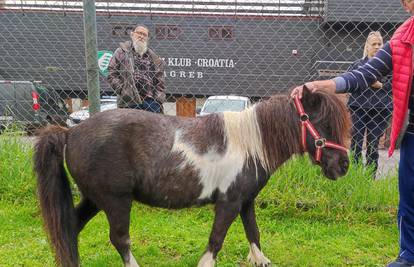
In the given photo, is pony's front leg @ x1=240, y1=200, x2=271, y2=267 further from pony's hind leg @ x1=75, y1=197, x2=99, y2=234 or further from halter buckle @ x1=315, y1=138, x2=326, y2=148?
pony's hind leg @ x1=75, y1=197, x2=99, y2=234

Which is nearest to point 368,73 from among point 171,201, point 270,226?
point 171,201

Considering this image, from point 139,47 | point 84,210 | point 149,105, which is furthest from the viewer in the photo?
point 139,47

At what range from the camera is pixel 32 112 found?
17.5 feet

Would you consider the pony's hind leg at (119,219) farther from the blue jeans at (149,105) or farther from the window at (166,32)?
the window at (166,32)

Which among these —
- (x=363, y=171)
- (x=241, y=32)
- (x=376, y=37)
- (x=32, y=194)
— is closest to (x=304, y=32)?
(x=241, y=32)

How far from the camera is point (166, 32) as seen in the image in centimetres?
1489

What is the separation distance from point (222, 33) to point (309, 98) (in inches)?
479

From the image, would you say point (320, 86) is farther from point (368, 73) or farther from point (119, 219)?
point (119, 219)

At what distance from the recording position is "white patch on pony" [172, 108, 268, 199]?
2.72 metres

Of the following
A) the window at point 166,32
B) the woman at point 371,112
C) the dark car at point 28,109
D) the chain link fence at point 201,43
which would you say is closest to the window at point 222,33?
the chain link fence at point 201,43

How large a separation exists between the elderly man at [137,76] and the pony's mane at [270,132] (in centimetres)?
171

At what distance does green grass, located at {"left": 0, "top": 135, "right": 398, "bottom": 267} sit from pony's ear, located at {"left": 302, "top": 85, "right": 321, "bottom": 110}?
1091mm

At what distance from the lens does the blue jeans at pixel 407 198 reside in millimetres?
2512

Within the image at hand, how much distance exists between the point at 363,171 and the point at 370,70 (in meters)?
1.85
